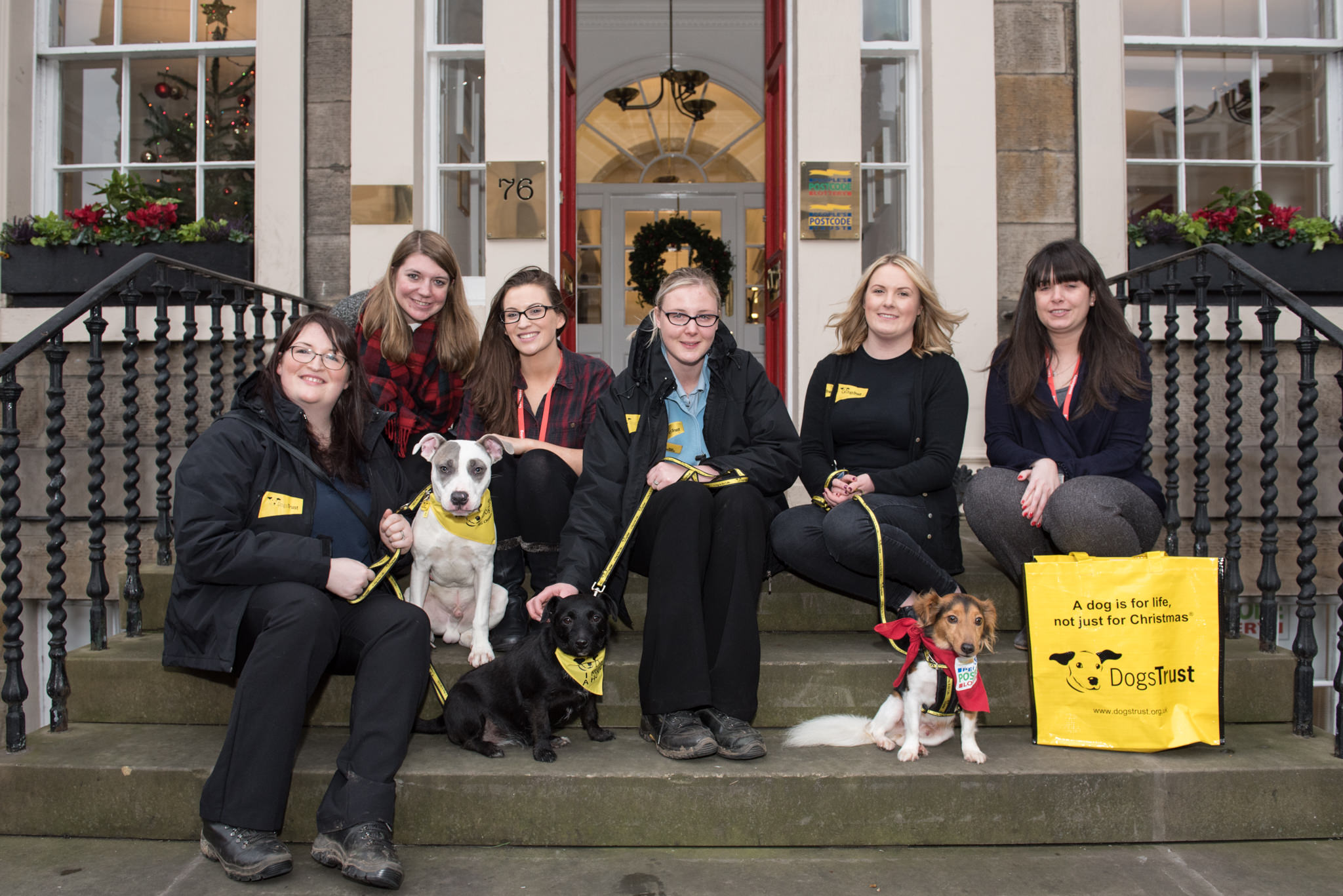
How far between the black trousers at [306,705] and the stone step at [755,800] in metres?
0.18

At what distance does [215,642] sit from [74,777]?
1.98 ft

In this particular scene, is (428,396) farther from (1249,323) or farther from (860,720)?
(1249,323)

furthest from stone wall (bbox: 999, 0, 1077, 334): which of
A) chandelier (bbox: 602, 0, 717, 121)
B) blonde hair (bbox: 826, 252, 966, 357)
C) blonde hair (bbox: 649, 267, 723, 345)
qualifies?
chandelier (bbox: 602, 0, 717, 121)

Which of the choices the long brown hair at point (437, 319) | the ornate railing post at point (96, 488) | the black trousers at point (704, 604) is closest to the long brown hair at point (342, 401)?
the long brown hair at point (437, 319)

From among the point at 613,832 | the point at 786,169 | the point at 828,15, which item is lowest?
the point at 613,832

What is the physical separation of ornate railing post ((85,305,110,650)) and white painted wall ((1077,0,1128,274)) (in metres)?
4.50

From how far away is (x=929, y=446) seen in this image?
3051 millimetres

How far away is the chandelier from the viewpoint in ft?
26.4

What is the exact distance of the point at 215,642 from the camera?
91.0 inches

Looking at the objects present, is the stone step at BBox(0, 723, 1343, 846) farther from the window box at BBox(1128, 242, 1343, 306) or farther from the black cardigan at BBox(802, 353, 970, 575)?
the window box at BBox(1128, 242, 1343, 306)

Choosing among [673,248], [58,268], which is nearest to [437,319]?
[58,268]

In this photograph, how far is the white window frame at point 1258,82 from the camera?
16.0 ft

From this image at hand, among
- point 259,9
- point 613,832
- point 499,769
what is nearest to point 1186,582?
point 613,832

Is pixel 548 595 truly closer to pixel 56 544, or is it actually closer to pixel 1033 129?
pixel 56 544
